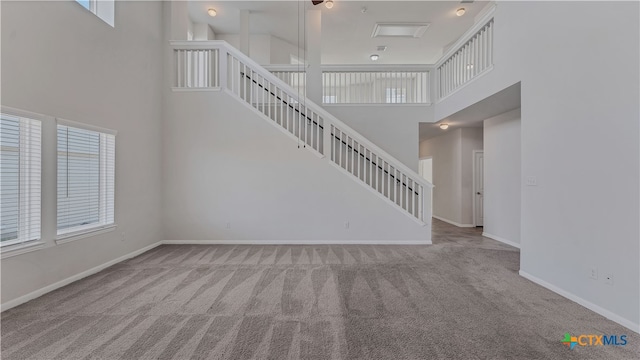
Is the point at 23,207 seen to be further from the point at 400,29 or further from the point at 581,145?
the point at 400,29

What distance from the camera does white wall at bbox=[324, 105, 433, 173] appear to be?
19.6ft

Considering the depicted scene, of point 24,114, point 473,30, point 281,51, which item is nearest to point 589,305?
point 473,30

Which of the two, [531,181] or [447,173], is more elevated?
[447,173]

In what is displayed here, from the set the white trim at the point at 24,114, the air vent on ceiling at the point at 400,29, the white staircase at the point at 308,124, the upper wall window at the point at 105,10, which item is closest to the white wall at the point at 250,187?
the white staircase at the point at 308,124

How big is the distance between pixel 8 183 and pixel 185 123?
2.64 meters

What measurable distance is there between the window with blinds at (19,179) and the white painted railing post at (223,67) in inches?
107

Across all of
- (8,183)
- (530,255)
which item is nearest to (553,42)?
(530,255)

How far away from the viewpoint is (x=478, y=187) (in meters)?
6.56

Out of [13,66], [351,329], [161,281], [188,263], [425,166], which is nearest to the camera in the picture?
[351,329]

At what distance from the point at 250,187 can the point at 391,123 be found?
3.51 meters

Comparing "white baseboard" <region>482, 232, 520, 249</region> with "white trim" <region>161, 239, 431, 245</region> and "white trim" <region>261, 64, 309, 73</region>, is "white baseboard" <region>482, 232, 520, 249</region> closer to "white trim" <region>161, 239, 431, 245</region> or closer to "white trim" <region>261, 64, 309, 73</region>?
"white trim" <region>161, 239, 431, 245</region>

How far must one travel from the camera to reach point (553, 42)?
2832 mm

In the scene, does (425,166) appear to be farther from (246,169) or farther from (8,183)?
(8,183)

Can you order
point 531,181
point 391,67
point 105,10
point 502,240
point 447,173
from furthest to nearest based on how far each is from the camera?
point 447,173, point 391,67, point 502,240, point 105,10, point 531,181
